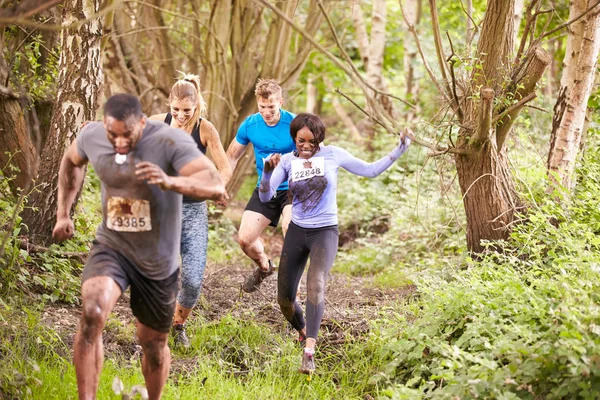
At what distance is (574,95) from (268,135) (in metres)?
3.37

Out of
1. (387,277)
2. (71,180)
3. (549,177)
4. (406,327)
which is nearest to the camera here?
(71,180)

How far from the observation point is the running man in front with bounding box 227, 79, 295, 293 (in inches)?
245

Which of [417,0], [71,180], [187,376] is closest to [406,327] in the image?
[187,376]

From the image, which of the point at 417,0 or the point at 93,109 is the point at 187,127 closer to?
the point at 93,109

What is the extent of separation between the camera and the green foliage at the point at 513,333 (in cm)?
398

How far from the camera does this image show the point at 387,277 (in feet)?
28.7

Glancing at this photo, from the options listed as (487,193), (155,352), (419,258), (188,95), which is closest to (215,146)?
(188,95)

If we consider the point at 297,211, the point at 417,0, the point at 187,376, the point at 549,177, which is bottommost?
the point at 187,376

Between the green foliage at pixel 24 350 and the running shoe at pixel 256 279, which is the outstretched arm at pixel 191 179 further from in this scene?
the running shoe at pixel 256 279

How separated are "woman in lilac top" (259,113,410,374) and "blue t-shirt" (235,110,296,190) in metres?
0.65

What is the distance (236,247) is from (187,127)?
250 inches

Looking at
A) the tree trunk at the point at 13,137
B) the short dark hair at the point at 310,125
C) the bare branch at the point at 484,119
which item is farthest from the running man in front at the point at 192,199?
the tree trunk at the point at 13,137

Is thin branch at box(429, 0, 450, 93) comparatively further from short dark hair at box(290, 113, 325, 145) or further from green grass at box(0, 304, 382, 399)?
green grass at box(0, 304, 382, 399)

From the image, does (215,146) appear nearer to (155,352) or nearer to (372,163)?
(372,163)
